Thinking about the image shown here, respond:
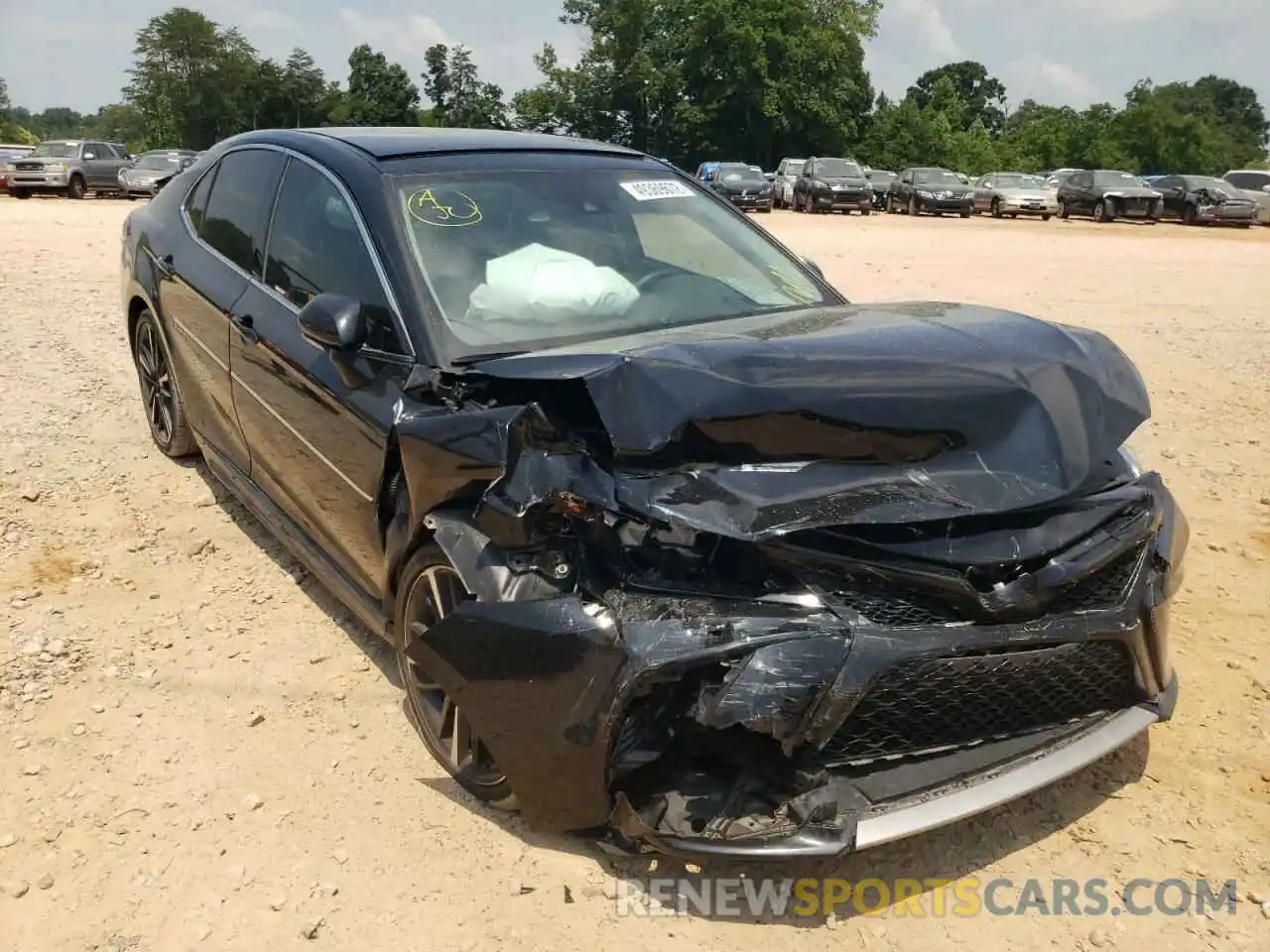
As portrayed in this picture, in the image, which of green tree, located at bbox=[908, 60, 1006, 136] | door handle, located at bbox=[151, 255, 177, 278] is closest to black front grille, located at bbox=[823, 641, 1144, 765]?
door handle, located at bbox=[151, 255, 177, 278]

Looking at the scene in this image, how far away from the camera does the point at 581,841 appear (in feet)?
9.16

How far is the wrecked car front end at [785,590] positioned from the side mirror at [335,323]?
0.48 metres

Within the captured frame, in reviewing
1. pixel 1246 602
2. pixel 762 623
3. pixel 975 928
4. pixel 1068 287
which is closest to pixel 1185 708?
pixel 1246 602

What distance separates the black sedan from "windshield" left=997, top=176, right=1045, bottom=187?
105 feet

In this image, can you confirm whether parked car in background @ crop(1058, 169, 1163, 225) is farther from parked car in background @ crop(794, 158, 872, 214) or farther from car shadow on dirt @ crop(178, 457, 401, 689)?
car shadow on dirt @ crop(178, 457, 401, 689)

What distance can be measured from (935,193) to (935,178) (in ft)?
2.45

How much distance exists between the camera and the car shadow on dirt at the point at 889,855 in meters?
2.61

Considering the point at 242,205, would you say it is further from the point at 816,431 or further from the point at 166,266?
the point at 816,431

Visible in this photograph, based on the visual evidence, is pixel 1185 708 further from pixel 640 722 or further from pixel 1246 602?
pixel 640 722

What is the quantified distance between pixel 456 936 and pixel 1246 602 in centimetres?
323

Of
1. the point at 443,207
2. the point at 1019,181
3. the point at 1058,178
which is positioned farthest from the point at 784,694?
the point at 1058,178

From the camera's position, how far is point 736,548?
2477 millimetres

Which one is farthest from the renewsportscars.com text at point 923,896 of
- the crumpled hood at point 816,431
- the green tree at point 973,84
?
the green tree at point 973,84

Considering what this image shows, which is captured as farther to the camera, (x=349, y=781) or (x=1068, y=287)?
(x=1068, y=287)
